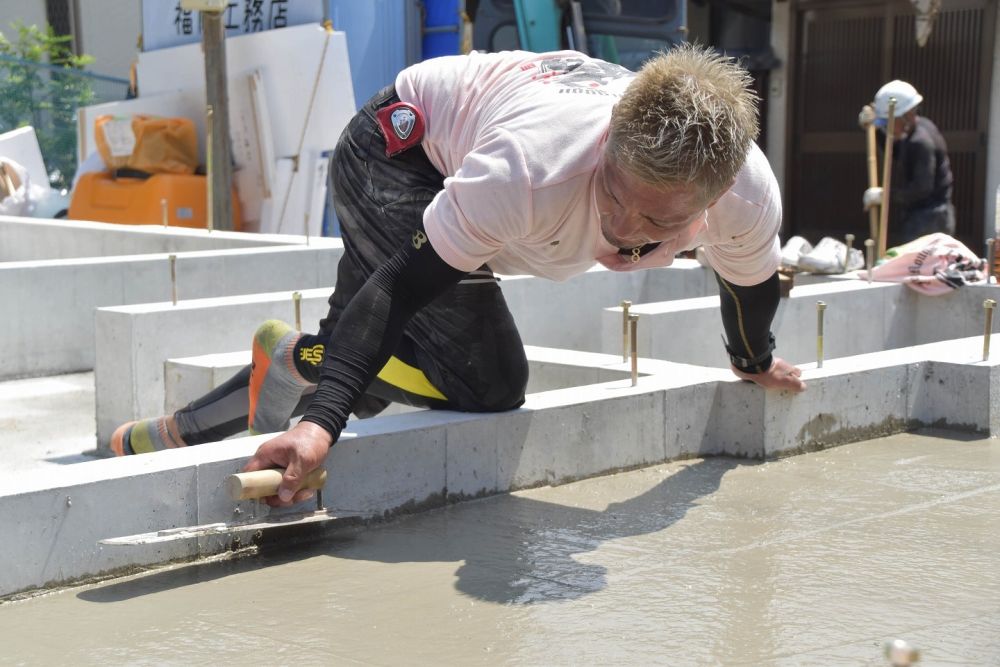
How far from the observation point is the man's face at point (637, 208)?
9.07 ft

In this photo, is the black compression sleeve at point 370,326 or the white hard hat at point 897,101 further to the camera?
the white hard hat at point 897,101

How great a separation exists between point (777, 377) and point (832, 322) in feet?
8.35

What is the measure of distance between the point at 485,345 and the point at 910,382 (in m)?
1.74

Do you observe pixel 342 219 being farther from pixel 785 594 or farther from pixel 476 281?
pixel 785 594

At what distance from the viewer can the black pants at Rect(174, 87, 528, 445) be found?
11.8ft

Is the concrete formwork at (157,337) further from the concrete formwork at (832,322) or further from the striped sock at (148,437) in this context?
the concrete formwork at (832,322)

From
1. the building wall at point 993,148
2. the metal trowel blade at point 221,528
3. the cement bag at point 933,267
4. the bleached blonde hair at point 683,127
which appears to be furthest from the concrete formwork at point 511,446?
the building wall at point 993,148

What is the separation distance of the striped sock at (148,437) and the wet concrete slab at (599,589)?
0.99m

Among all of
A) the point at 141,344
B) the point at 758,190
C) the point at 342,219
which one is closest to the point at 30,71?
the point at 141,344

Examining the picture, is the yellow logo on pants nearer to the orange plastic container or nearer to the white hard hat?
the white hard hat

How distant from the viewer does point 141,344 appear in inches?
214

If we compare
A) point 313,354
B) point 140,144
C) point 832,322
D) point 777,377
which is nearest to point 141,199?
point 140,144

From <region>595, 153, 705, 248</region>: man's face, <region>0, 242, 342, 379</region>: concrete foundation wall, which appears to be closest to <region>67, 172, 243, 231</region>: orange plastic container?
<region>0, 242, 342, 379</region>: concrete foundation wall

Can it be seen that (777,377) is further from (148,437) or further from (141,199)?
(141,199)
